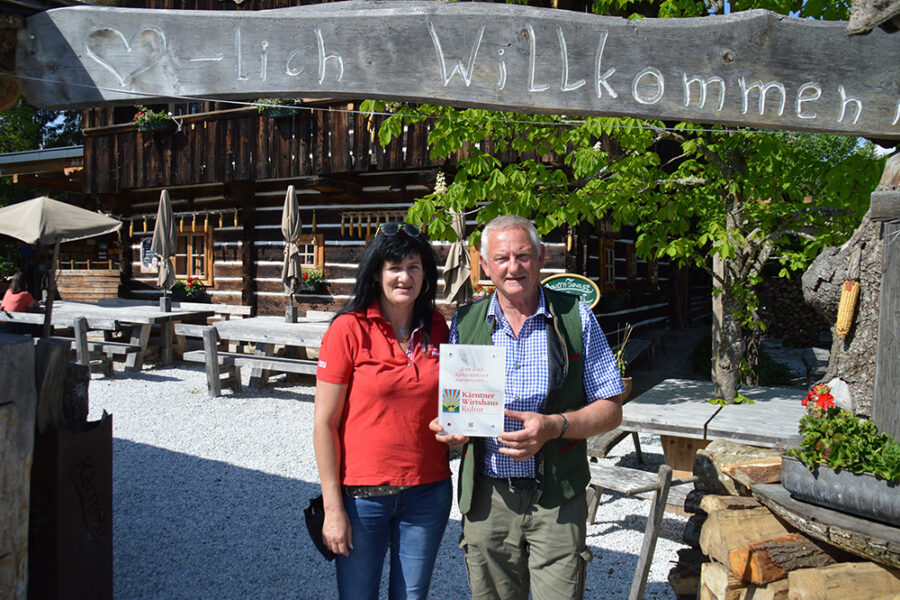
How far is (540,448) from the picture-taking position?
2.21 m

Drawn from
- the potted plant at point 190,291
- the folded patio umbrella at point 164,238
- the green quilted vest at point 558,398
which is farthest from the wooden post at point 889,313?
the potted plant at point 190,291

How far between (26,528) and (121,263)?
14.1 meters

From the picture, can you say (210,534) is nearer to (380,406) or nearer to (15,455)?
Answer: (15,455)

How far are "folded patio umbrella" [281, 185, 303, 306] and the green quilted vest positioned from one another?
28.0 ft

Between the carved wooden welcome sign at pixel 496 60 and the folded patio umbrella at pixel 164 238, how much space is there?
937 cm

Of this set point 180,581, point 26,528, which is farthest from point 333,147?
point 26,528

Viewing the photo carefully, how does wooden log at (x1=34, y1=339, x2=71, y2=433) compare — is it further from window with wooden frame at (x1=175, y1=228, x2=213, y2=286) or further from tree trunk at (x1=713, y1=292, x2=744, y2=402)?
window with wooden frame at (x1=175, y1=228, x2=213, y2=286)

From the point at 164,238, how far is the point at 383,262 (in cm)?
1062

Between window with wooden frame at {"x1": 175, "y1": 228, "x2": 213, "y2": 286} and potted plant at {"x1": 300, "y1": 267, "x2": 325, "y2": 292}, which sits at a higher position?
window with wooden frame at {"x1": 175, "y1": 228, "x2": 213, "y2": 286}

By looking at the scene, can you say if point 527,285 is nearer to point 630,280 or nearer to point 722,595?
point 722,595

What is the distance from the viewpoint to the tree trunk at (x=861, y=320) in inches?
123

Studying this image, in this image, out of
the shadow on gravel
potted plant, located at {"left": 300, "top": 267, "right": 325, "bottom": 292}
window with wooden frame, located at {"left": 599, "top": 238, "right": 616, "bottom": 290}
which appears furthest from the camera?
potted plant, located at {"left": 300, "top": 267, "right": 325, "bottom": 292}

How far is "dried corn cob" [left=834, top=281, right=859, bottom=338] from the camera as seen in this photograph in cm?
320

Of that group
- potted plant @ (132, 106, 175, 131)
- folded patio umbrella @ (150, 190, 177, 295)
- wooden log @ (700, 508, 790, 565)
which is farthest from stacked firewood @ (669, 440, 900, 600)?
potted plant @ (132, 106, 175, 131)
